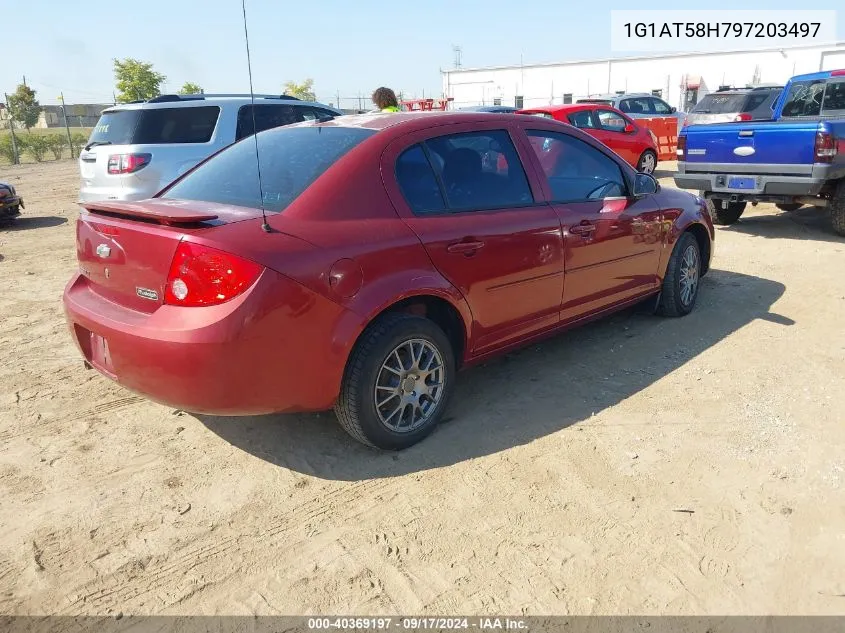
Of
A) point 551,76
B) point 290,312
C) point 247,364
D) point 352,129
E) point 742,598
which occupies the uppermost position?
point 551,76

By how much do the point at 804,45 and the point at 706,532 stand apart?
3757 centimetres

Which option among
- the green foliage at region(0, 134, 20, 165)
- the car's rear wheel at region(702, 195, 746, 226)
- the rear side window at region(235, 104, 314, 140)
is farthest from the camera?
the green foliage at region(0, 134, 20, 165)

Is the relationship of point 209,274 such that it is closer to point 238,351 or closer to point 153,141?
point 238,351

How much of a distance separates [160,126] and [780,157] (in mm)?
7139

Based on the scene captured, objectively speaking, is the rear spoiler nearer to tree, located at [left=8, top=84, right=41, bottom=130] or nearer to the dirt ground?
the dirt ground

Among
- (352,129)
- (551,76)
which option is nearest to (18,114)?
(551,76)

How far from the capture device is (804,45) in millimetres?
32312

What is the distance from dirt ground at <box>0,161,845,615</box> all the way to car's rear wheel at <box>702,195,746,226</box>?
15.8ft

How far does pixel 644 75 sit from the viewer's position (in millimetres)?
38406

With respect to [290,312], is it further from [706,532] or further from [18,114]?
[18,114]

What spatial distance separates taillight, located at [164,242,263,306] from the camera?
2.64m

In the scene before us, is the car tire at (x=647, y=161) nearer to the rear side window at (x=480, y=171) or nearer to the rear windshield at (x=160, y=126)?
the rear windshield at (x=160, y=126)

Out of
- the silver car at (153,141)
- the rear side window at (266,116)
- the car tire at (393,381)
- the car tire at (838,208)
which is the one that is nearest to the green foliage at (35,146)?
the silver car at (153,141)

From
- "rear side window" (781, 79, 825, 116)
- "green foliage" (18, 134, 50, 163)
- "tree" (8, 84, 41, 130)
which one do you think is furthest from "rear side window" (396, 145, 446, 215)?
"tree" (8, 84, 41, 130)
